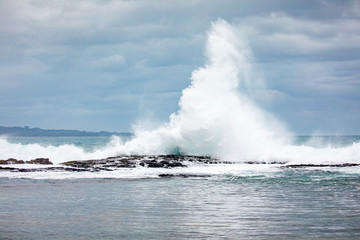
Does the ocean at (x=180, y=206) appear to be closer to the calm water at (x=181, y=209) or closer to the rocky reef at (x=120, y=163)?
the calm water at (x=181, y=209)

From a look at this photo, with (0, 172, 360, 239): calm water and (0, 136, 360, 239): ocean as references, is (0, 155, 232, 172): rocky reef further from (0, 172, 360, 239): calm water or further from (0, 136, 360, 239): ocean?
(0, 172, 360, 239): calm water

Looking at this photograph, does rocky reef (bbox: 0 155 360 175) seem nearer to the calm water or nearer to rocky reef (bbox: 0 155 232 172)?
rocky reef (bbox: 0 155 232 172)

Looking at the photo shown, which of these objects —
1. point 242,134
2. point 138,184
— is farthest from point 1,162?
point 242,134

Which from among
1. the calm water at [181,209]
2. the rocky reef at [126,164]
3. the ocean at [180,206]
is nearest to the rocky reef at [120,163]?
the rocky reef at [126,164]

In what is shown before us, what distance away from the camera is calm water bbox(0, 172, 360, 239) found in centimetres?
1227

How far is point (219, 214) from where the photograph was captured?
14.8 meters

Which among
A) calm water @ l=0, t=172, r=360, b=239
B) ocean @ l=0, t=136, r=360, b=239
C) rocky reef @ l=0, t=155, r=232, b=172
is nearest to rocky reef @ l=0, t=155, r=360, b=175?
rocky reef @ l=0, t=155, r=232, b=172

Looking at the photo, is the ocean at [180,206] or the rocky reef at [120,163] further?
the rocky reef at [120,163]

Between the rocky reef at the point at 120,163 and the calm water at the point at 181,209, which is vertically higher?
the rocky reef at the point at 120,163

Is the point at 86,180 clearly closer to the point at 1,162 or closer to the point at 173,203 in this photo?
the point at 173,203

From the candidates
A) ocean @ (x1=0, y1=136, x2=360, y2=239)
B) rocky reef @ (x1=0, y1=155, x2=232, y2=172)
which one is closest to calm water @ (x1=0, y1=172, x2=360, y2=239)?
ocean @ (x1=0, y1=136, x2=360, y2=239)

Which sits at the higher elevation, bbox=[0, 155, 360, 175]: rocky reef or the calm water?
bbox=[0, 155, 360, 175]: rocky reef

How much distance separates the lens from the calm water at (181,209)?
12273 mm

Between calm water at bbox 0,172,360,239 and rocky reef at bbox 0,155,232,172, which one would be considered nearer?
calm water at bbox 0,172,360,239
